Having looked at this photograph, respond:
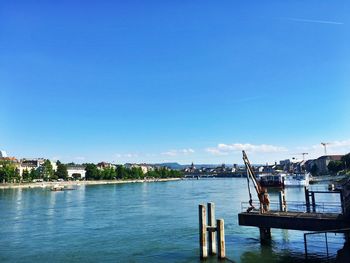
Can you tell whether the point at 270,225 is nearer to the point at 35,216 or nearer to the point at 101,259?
the point at 101,259

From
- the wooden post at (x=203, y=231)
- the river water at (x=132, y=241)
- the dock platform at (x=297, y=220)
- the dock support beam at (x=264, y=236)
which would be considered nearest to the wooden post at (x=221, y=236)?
the river water at (x=132, y=241)

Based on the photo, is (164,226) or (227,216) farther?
(227,216)

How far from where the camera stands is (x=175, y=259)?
33.5 metres

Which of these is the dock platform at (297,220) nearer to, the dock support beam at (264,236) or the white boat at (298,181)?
the dock support beam at (264,236)

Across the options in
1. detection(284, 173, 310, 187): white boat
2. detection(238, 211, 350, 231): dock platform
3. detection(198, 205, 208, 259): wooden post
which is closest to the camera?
detection(238, 211, 350, 231): dock platform

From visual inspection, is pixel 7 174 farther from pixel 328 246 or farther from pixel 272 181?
pixel 328 246

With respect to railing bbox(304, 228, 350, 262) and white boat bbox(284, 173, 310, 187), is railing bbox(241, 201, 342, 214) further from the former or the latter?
white boat bbox(284, 173, 310, 187)

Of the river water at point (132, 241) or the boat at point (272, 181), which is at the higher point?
the boat at point (272, 181)

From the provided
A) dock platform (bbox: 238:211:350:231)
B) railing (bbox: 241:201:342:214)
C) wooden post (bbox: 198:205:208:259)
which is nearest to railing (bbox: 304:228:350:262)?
dock platform (bbox: 238:211:350:231)

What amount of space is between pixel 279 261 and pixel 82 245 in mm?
20741

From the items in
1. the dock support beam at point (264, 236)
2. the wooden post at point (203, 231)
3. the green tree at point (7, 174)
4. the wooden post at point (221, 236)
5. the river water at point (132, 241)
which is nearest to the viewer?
the wooden post at point (221, 236)

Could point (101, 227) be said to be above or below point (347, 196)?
below

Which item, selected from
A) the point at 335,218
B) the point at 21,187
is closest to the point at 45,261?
the point at 335,218

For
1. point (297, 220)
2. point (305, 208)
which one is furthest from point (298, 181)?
point (297, 220)
